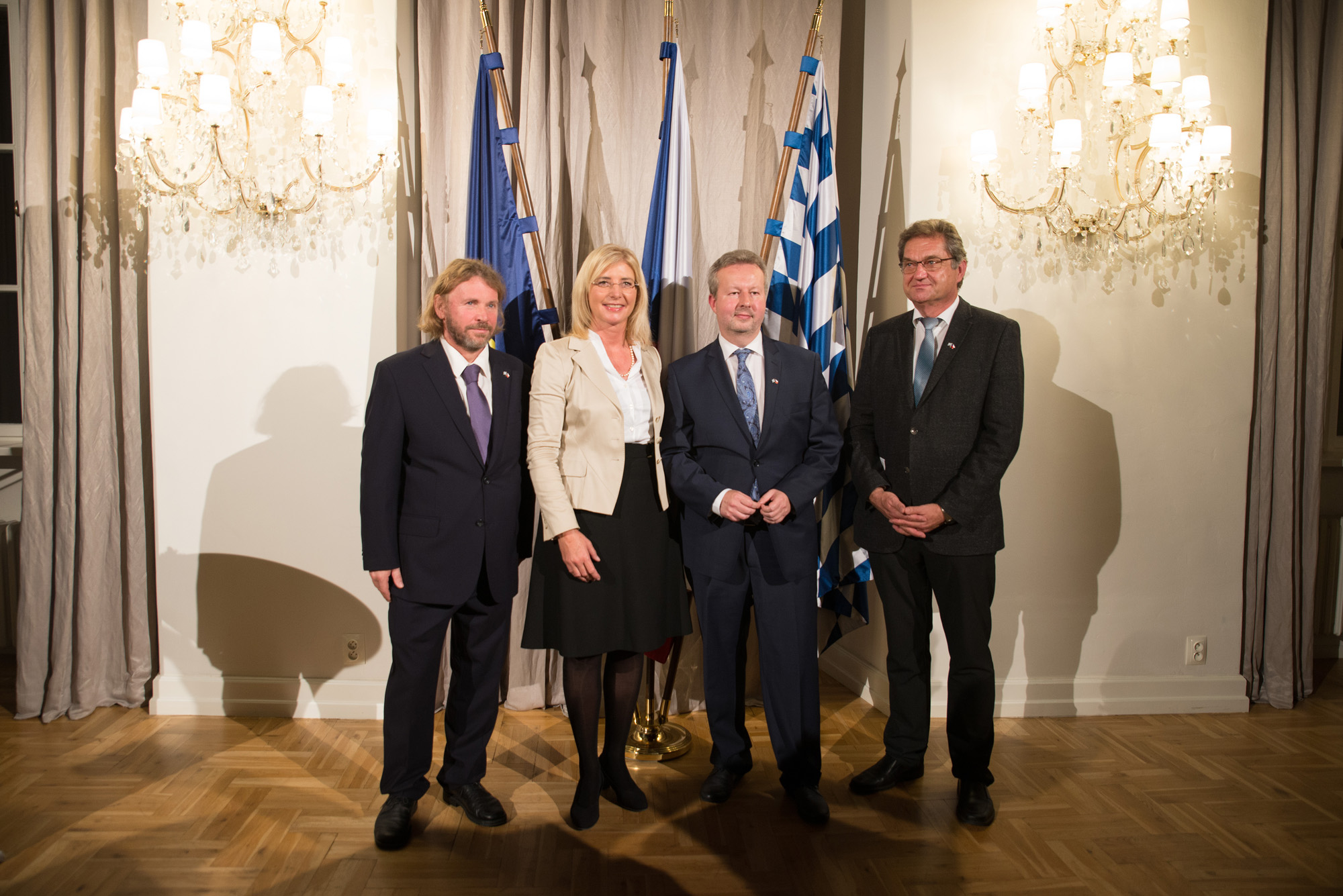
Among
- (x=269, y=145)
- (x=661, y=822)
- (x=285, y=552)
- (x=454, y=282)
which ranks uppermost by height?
(x=269, y=145)

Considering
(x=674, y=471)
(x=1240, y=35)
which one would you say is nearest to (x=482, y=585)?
(x=674, y=471)

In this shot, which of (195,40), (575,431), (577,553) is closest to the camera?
(577,553)

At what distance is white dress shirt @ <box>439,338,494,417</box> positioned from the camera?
236 cm

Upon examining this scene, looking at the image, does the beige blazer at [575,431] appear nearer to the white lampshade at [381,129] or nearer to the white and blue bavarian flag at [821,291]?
the white and blue bavarian flag at [821,291]

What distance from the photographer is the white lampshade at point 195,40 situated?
9.31ft

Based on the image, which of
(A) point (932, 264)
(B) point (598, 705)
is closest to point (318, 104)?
(A) point (932, 264)

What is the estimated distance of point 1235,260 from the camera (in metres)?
3.38

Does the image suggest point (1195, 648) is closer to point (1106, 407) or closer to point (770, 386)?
point (1106, 407)

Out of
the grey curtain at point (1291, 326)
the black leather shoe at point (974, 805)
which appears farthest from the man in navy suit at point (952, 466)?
the grey curtain at point (1291, 326)

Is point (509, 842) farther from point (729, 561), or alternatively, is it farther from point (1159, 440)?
point (1159, 440)

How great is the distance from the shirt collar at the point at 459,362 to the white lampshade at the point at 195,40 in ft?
4.96

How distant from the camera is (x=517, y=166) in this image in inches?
115

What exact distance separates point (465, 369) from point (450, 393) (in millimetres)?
105

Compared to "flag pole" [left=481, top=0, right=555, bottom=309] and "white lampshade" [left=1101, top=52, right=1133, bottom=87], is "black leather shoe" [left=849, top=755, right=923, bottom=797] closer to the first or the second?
"flag pole" [left=481, top=0, right=555, bottom=309]
